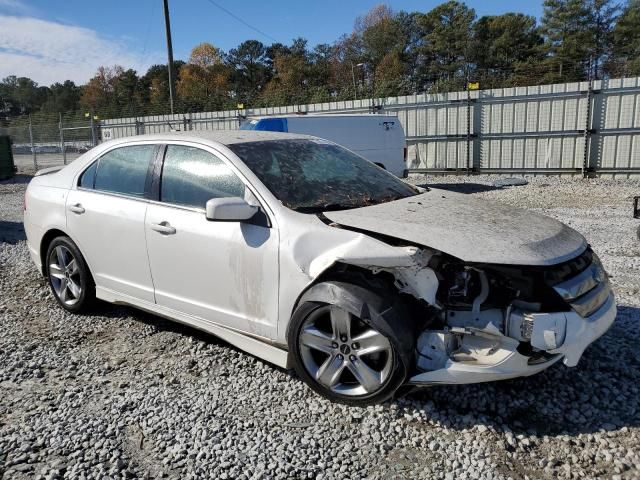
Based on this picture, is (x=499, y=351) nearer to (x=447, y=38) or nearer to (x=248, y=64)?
(x=447, y=38)

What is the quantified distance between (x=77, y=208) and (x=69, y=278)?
2.31ft

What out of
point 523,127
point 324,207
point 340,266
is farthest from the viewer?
point 523,127

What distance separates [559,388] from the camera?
10.4 feet

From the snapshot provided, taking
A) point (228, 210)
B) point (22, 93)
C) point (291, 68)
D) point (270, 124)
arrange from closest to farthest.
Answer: point (228, 210), point (270, 124), point (291, 68), point (22, 93)

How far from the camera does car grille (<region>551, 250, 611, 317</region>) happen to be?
9.27 feet

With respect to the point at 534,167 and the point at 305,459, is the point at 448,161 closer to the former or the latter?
the point at 534,167

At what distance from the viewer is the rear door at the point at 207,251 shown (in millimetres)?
3270

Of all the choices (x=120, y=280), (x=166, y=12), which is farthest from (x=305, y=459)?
(x=166, y=12)

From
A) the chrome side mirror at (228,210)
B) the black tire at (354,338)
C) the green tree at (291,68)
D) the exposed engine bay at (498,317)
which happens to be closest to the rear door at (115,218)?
the chrome side mirror at (228,210)

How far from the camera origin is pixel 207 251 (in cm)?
349

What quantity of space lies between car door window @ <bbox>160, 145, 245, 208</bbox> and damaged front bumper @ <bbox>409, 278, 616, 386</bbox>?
1.57m

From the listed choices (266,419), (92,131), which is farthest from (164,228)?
(92,131)

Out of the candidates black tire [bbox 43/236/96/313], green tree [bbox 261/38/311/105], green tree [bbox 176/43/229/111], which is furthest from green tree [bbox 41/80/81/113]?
black tire [bbox 43/236/96/313]

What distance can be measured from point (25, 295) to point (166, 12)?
25.1 meters
